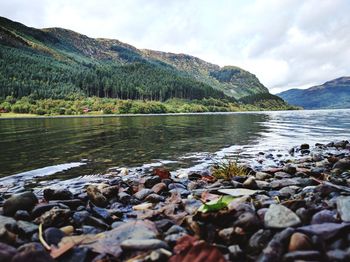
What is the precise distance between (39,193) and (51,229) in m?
6.24

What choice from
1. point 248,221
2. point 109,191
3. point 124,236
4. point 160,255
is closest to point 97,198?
point 109,191

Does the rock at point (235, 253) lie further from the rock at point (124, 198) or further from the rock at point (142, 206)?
the rock at point (124, 198)

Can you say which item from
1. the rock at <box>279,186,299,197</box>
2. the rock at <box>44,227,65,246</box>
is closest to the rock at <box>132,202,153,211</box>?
the rock at <box>44,227,65,246</box>

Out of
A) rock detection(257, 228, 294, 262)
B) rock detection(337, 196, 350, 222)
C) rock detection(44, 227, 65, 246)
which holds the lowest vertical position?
rock detection(44, 227, 65, 246)

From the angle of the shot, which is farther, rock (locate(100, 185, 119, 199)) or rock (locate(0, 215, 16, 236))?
rock (locate(100, 185, 119, 199))

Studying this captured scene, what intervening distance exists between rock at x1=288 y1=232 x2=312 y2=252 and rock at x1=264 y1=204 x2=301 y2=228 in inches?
24.2

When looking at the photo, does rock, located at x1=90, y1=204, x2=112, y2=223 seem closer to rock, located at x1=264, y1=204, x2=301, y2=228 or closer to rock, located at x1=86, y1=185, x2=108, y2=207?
rock, located at x1=86, y1=185, x2=108, y2=207

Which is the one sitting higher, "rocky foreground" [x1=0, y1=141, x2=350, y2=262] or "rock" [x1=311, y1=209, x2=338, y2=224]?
"rock" [x1=311, y1=209, x2=338, y2=224]

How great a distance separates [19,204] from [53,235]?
2.13 m

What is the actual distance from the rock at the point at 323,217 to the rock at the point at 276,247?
837 millimetres

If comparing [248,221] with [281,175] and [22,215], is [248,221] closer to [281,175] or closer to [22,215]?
[22,215]

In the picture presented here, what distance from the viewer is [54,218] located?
6.91 meters

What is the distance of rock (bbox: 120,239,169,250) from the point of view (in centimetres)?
526

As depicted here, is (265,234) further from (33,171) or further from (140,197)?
(33,171)
